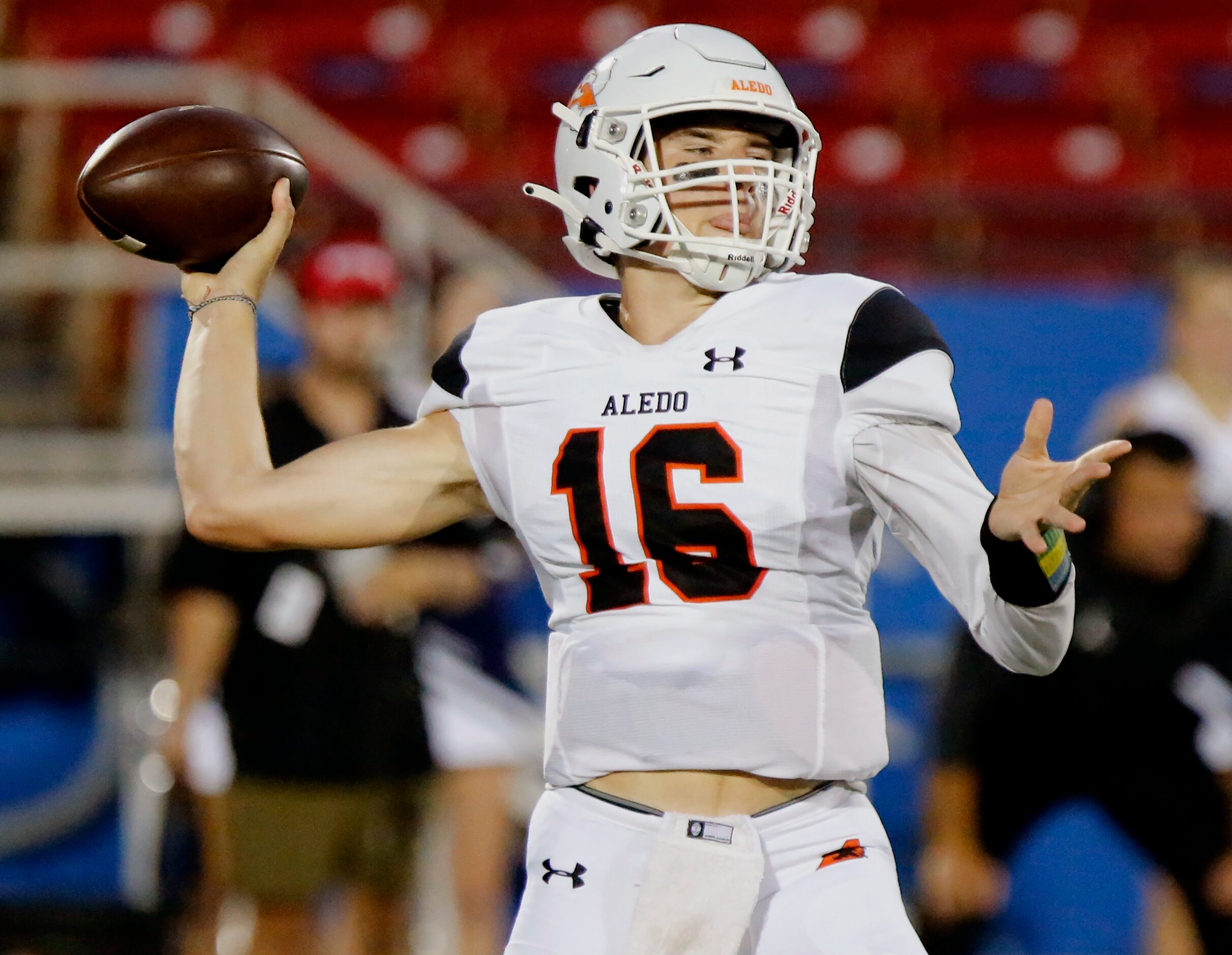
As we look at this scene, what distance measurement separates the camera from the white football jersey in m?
2.08

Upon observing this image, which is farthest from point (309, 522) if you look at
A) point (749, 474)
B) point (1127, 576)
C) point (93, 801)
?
point (93, 801)

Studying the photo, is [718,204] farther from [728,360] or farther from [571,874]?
[571,874]

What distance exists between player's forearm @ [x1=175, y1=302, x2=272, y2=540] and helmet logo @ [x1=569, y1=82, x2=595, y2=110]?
1.76 feet

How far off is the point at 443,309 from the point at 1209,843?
2.32 meters

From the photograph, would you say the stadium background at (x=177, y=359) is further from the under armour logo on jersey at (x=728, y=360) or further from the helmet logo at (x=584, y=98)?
the under armour logo on jersey at (x=728, y=360)

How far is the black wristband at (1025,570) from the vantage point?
1.92 metres

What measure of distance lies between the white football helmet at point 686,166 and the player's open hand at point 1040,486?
1.64ft

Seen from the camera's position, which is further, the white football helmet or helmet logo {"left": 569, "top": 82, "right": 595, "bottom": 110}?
helmet logo {"left": 569, "top": 82, "right": 595, "bottom": 110}

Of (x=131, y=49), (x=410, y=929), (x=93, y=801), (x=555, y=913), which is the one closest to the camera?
(x=555, y=913)

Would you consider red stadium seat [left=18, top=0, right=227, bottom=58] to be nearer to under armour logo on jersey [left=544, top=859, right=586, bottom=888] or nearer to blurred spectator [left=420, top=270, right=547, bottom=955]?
blurred spectator [left=420, top=270, right=547, bottom=955]

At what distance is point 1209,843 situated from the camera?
4.30 metres

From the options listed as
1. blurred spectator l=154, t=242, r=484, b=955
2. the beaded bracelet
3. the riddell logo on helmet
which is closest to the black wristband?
the riddell logo on helmet

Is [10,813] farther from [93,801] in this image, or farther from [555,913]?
[555,913]

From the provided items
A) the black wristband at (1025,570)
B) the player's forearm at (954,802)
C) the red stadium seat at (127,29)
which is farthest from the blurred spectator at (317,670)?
the red stadium seat at (127,29)
